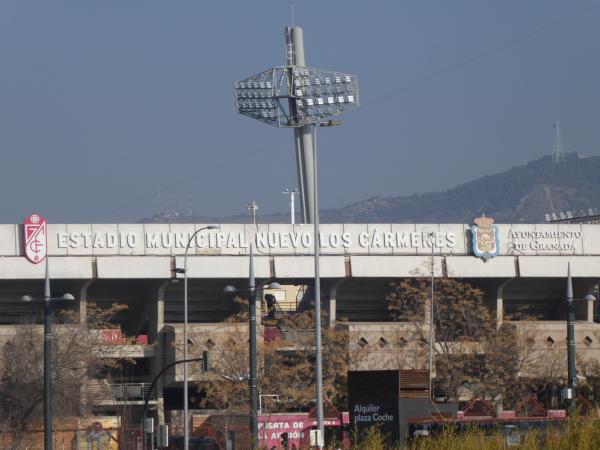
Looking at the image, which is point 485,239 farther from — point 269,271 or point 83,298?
point 83,298

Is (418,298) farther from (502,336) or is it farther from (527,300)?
(527,300)

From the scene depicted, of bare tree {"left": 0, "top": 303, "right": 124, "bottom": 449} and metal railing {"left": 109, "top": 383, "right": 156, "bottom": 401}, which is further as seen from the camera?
metal railing {"left": 109, "top": 383, "right": 156, "bottom": 401}

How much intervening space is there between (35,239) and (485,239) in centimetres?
2818

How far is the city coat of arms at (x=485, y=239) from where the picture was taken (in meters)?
90.0

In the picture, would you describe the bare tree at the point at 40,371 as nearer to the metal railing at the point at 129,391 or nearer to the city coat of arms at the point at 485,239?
the metal railing at the point at 129,391

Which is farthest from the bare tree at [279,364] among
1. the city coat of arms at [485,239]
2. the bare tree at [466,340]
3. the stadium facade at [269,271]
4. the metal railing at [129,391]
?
the city coat of arms at [485,239]

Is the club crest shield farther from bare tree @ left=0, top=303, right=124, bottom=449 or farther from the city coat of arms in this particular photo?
the city coat of arms

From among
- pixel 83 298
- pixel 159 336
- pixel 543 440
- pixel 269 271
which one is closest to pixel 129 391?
pixel 159 336

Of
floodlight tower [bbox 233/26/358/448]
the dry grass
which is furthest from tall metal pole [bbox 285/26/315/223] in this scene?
the dry grass

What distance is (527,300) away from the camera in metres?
95.8

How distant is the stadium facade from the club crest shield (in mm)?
442

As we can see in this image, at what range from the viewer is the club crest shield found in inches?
3297

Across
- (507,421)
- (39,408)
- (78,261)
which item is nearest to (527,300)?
(78,261)

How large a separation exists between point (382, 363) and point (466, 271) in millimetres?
10964
